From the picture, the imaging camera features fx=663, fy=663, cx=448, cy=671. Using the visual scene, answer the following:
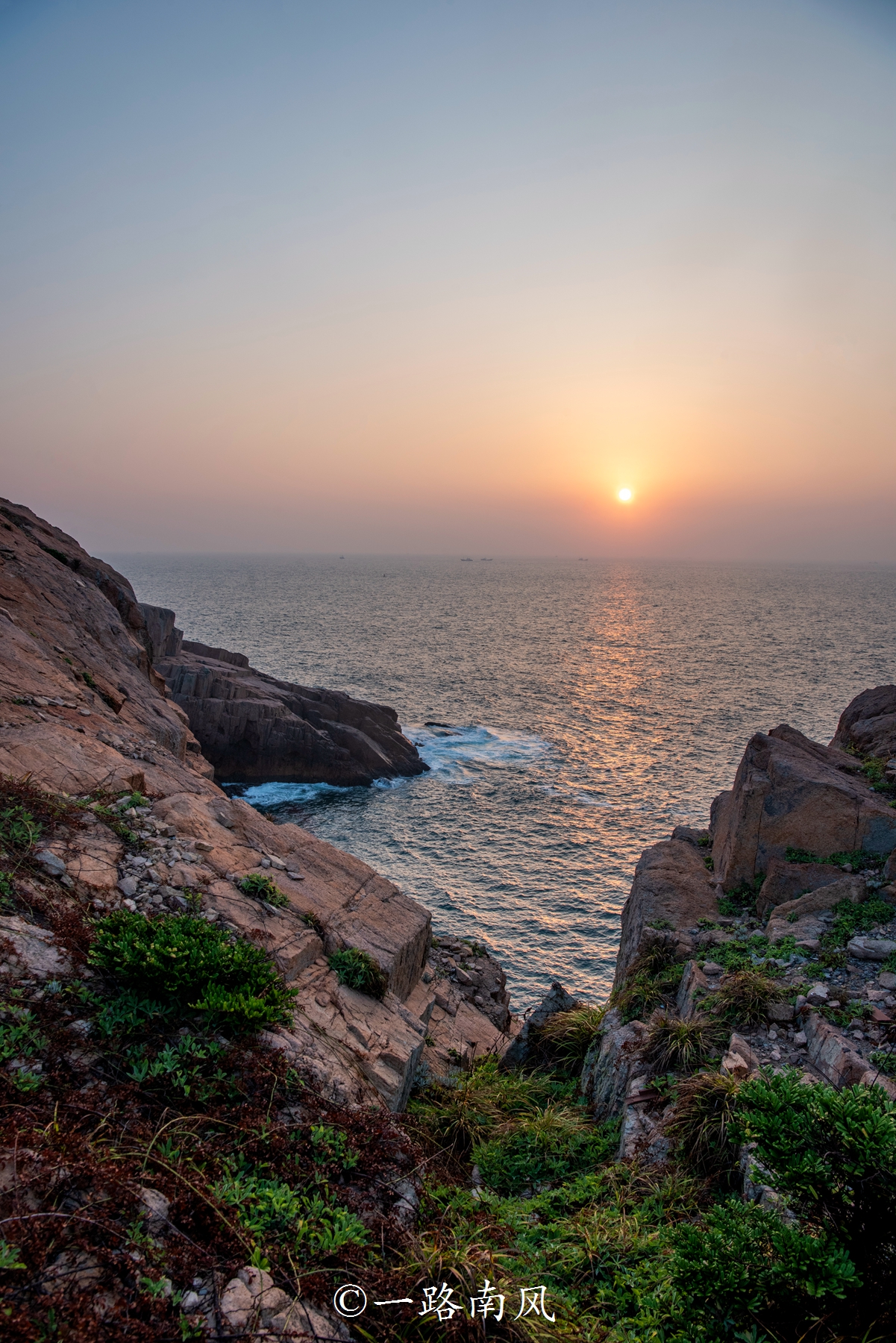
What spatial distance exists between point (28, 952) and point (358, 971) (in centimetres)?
493

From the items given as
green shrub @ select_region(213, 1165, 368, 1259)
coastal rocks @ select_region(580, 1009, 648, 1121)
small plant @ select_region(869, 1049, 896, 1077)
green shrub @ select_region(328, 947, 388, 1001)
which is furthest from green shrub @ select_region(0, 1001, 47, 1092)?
small plant @ select_region(869, 1049, 896, 1077)

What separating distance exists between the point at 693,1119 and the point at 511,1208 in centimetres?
246

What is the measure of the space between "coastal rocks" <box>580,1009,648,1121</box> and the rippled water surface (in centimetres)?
1413

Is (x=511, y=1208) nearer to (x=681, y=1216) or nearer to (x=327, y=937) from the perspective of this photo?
(x=681, y=1216)

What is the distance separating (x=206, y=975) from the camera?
7148 mm

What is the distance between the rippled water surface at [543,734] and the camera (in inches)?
1237

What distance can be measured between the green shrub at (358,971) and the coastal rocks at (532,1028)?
4.07 meters

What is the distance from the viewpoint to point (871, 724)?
59.9 ft

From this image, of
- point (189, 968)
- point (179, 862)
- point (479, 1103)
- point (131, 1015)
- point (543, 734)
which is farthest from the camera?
point (543, 734)

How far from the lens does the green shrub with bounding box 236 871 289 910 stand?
32.7 ft

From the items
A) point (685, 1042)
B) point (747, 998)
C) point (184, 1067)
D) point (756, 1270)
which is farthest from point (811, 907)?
point (184, 1067)

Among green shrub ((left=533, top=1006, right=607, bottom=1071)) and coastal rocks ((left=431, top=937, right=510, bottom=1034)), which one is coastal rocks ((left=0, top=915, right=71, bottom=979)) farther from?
coastal rocks ((left=431, top=937, right=510, bottom=1034))

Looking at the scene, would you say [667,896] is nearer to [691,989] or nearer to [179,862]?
[691,989]

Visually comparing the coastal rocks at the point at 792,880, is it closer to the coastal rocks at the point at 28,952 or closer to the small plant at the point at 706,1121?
the small plant at the point at 706,1121
